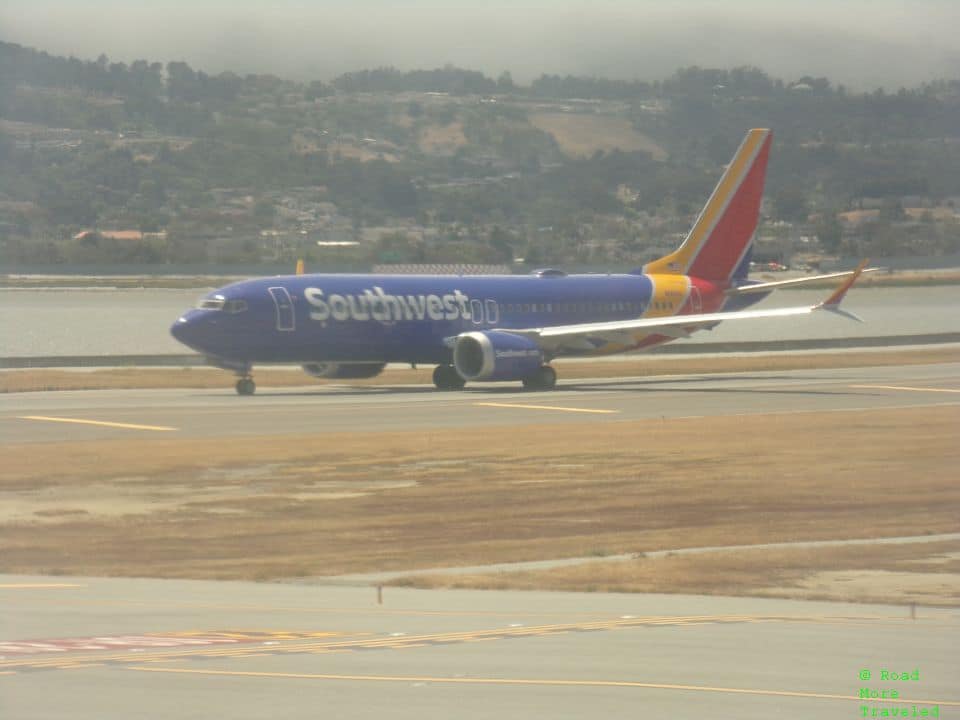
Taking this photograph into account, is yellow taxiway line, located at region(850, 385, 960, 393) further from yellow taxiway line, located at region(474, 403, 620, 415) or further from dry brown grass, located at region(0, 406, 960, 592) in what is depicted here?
dry brown grass, located at region(0, 406, 960, 592)

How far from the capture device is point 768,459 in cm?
3266

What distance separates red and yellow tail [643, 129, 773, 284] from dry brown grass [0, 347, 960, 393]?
4.07 metres

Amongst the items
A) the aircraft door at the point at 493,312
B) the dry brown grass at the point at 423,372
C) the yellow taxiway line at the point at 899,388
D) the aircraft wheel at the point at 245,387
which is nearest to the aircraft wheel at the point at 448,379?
the aircraft door at the point at 493,312

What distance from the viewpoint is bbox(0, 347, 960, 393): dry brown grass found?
57.0 metres

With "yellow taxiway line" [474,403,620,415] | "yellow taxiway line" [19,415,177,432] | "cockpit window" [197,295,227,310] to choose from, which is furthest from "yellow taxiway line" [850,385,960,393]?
"yellow taxiway line" [19,415,177,432]

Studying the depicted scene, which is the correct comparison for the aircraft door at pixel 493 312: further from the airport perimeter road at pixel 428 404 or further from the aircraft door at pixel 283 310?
the aircraft door at pixel 283 310

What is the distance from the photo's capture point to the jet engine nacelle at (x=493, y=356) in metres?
52.9

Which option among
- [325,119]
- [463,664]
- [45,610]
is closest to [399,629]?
[463,664]

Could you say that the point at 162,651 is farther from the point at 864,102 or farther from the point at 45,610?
the point at 864,102

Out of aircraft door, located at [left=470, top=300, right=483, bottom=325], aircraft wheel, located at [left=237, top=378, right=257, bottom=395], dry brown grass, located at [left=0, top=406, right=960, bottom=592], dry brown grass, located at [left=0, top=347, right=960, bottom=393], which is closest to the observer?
dry brown grass, located at [left=0, top=406, right=960, bottom=592]

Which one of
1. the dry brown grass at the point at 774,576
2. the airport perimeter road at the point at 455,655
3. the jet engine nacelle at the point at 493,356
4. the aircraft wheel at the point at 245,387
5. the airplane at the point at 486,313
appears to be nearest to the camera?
the airport perimeter road at the point at 455,655

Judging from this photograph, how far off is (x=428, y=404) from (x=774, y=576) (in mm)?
29110

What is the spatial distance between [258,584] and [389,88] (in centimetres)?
14013

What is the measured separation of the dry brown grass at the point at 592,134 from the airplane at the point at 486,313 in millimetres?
54843
